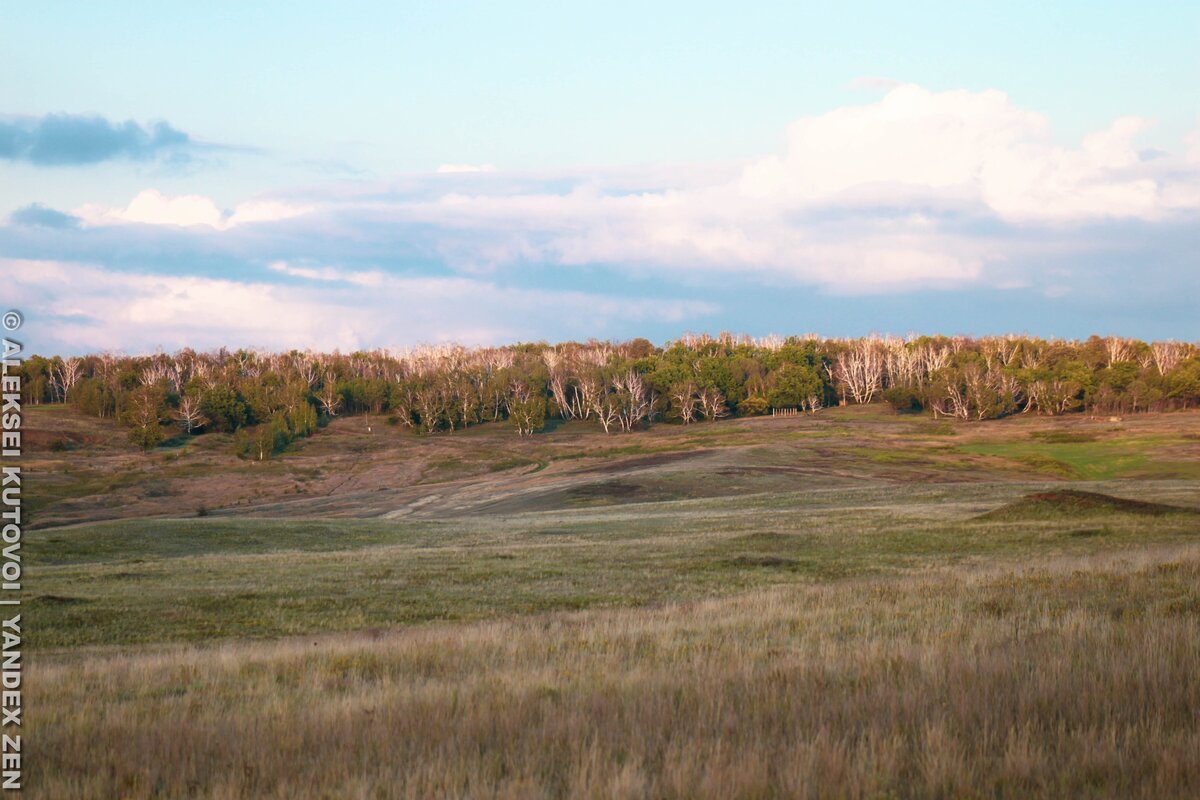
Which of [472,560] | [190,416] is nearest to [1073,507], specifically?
[472,560]

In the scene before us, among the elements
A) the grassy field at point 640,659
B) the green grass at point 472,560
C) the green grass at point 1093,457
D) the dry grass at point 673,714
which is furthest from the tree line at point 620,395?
the dry grass at point 673,714

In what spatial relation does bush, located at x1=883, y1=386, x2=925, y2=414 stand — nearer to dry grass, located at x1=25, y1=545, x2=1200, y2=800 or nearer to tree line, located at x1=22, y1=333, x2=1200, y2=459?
tree line, located at x1=22, y1=333, x2=1200, y2=459

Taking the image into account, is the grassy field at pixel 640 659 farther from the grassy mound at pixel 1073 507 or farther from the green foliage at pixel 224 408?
the green foliage at pixel 224 408

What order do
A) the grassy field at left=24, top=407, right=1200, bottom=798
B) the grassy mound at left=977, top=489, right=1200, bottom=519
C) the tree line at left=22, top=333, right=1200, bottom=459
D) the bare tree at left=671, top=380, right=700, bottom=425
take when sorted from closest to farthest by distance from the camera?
the grassy field at left=24, top=407, right=1200, bottom=798
the grassy mound at left=977, top=489, right=1200, bottom=519
the tree line at left=22, top=333, right=1200, bottom=459
the bare tree at left=671, top=380, right=700, bottom=425

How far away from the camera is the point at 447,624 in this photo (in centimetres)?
2103

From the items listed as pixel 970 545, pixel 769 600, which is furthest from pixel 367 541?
pixel 769 600

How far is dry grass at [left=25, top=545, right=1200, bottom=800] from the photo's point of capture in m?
6.87

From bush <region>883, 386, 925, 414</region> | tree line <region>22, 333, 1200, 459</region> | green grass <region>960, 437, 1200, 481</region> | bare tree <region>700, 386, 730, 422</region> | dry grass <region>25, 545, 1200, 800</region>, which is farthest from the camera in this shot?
bare tree <region>700, 386, 730, 422</region>

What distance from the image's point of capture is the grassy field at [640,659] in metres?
7.16

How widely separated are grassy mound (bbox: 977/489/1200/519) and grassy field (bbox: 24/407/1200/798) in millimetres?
179

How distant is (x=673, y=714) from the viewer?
29.3ft

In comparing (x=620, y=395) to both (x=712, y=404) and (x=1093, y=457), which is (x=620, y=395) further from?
(x=1093, y=457)

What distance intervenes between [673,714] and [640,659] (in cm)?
375

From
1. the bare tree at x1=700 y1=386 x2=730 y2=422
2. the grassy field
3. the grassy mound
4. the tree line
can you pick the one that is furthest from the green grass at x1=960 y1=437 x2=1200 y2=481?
the bare tree at x1=700 y1=386 x2=730 y2=422
